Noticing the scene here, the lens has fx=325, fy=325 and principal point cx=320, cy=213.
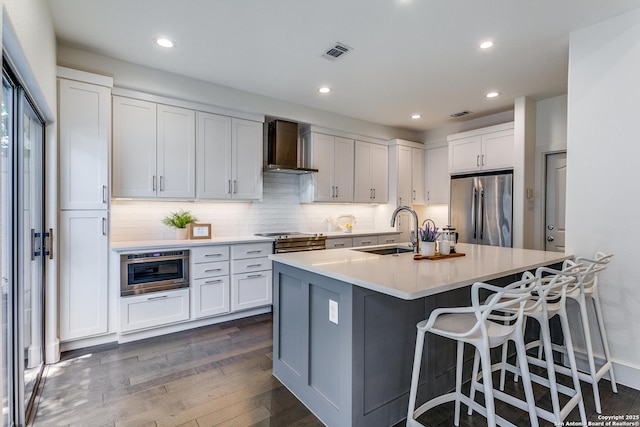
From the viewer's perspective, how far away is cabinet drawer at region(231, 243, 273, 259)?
12.2ft

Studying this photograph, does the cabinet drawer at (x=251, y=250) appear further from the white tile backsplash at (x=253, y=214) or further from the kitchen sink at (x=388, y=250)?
the kitchen sink at (x=388, y=250)

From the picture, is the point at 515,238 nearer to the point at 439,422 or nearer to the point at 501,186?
the point at 501,186

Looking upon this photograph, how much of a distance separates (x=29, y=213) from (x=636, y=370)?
4.53 m

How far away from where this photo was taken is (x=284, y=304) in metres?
2.38

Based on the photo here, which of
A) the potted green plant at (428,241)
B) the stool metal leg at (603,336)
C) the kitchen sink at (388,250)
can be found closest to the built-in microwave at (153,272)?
the kitchen sink at (388,250)

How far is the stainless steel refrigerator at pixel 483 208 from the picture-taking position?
4.36 m

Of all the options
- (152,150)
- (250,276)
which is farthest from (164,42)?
(250,276)

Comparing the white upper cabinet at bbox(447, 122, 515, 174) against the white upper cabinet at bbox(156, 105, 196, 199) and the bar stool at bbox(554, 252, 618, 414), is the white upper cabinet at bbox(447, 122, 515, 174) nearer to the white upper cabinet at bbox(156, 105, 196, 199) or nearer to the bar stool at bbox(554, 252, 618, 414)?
the bar stool at bbox(554, 252, 618, 414)

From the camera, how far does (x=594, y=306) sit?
2469 millimetres

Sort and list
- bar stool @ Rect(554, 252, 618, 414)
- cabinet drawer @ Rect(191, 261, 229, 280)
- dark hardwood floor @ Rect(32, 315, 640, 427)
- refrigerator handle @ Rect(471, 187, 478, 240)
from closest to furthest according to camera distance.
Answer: dark hardwood floor @ Rect(32, 315, 640, 427) → bar stool @ Rect(554, 252, 618, 414) → cabinet drawer @ Rect(191, 261, 229, 280) → refrigerator handle @ Rect(471, 187, 478, 240)

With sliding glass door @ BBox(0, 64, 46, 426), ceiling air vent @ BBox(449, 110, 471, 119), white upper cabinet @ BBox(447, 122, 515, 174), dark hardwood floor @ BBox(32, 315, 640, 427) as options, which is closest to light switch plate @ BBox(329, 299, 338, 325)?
dark hardwood floor @ BBox(32, 315, 640, 427)

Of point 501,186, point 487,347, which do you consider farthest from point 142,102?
point 501,186

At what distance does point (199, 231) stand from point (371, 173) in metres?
2.95

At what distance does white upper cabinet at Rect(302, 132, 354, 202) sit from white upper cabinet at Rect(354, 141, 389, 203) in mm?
152
